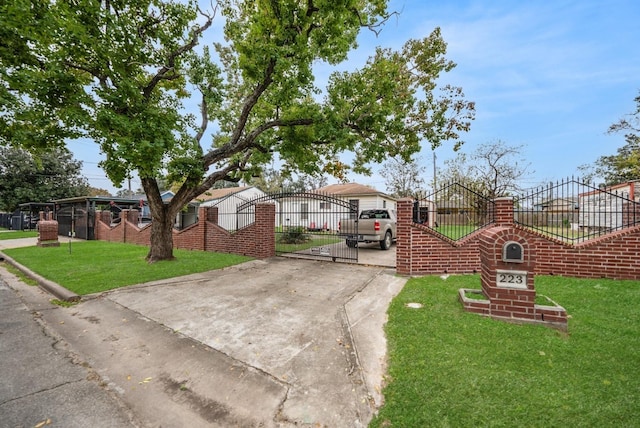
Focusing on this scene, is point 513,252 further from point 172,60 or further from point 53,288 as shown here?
point 172,60

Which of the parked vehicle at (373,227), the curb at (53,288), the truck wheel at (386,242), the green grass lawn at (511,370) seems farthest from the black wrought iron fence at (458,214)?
the curb at (53,288)

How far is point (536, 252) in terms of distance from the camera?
642cm

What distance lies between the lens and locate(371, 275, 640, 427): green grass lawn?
2.15 m

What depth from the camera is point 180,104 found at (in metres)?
9.40

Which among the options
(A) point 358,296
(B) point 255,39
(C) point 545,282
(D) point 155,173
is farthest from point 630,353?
(B) point 255,39

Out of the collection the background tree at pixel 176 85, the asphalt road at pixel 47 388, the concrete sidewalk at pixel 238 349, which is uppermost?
the background tree at pixel 176 85

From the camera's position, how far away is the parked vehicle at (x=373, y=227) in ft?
35.3

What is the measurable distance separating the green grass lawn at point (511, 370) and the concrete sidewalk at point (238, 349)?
0.33 m

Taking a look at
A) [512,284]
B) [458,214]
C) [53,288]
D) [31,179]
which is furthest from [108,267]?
[31,179]

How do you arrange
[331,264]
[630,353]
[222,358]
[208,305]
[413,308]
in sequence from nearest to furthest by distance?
[630,353], [222,358], [413,308], [208,305], [331,264]

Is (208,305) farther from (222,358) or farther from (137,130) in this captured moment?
(137,130)

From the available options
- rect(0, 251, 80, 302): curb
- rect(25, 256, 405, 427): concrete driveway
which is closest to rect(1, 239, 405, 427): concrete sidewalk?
rect(25, 256, 405, 427): concrete driveway

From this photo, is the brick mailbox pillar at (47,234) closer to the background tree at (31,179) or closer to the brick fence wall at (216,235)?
the brick fence wall at (216,235)

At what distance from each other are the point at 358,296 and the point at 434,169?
27.9 meters
